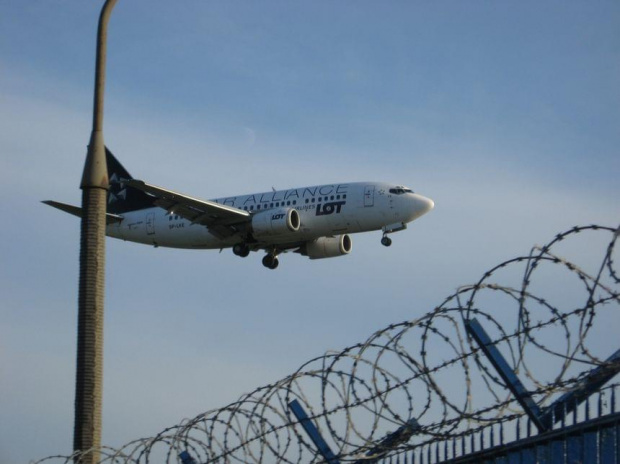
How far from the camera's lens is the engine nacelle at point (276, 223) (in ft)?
185

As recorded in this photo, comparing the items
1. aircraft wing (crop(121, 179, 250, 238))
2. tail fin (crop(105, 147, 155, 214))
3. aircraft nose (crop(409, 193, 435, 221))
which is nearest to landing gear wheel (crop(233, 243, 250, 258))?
aircraft wing (crop(121, 179, 250, 238))

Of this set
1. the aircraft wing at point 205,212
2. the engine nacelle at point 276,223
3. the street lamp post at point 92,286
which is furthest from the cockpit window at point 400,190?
the street lamp post at point 92,286

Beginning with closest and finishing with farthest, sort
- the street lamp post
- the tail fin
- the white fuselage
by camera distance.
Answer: the street lamp post → the white fuselage → the tail fin

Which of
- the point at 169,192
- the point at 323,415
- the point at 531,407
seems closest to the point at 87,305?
the point at 323,415

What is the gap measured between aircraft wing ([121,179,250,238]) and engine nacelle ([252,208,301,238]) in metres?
1.00

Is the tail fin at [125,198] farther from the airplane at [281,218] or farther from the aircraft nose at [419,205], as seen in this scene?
the aircraft nose at [419,205]

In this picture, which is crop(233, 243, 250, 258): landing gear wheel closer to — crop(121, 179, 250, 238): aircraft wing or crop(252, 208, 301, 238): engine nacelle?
crop(121, 179, 250, 238): aircraft wing

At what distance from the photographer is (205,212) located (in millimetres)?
57375

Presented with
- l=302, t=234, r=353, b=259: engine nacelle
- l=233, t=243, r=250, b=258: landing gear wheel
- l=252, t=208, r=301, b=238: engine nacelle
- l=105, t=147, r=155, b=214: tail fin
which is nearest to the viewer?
l=252, t=208, r=301, b=238: engine nacelle

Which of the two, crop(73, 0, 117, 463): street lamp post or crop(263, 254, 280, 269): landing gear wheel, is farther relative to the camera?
crop(263, 254, 280, 269): landing gear wheel

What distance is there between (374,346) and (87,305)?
5172 millimetres

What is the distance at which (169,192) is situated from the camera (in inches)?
2168

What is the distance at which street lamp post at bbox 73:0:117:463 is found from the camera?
18.7m

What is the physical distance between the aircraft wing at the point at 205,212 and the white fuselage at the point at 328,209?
0.80 meters
